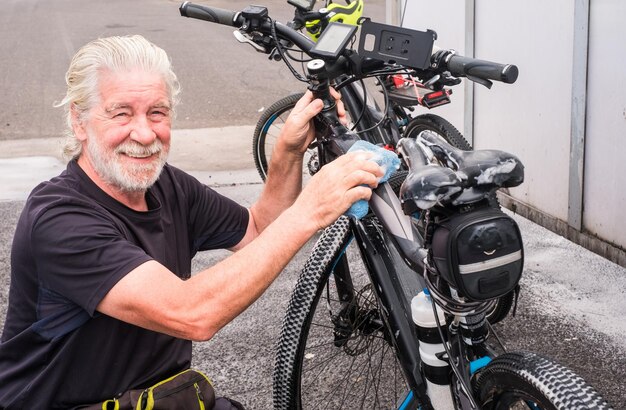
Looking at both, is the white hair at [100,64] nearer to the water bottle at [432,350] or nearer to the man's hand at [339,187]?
the man's hand at [339,187]

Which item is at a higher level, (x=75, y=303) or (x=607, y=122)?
(x=75, y=303)

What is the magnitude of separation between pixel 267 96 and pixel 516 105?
15.8ft

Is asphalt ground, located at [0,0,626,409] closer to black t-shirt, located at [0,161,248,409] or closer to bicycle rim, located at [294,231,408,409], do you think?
bicycle rim, located at [294,231,408,409]

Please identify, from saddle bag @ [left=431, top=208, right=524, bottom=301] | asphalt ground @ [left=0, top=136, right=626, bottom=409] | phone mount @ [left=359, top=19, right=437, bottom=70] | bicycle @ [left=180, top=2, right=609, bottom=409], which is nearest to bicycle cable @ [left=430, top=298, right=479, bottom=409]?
bicycle @ [left=180, top=2, right=609, bottom=409]

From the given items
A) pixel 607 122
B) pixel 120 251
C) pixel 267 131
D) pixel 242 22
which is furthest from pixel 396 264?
pixel 267 131

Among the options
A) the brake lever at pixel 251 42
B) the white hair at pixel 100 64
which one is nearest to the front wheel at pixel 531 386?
the white hair at pixel 100 64

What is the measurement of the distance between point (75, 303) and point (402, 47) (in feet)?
3.82

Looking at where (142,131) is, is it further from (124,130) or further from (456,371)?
(456,371)

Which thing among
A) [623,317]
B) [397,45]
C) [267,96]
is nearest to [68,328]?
[397,45]

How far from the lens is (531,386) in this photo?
5.55ft

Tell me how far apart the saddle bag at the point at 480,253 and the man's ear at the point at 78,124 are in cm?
111

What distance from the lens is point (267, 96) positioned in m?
9.67

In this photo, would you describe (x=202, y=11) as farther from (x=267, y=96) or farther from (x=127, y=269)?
(x=267, y=96)

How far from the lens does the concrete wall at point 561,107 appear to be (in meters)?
4.43
